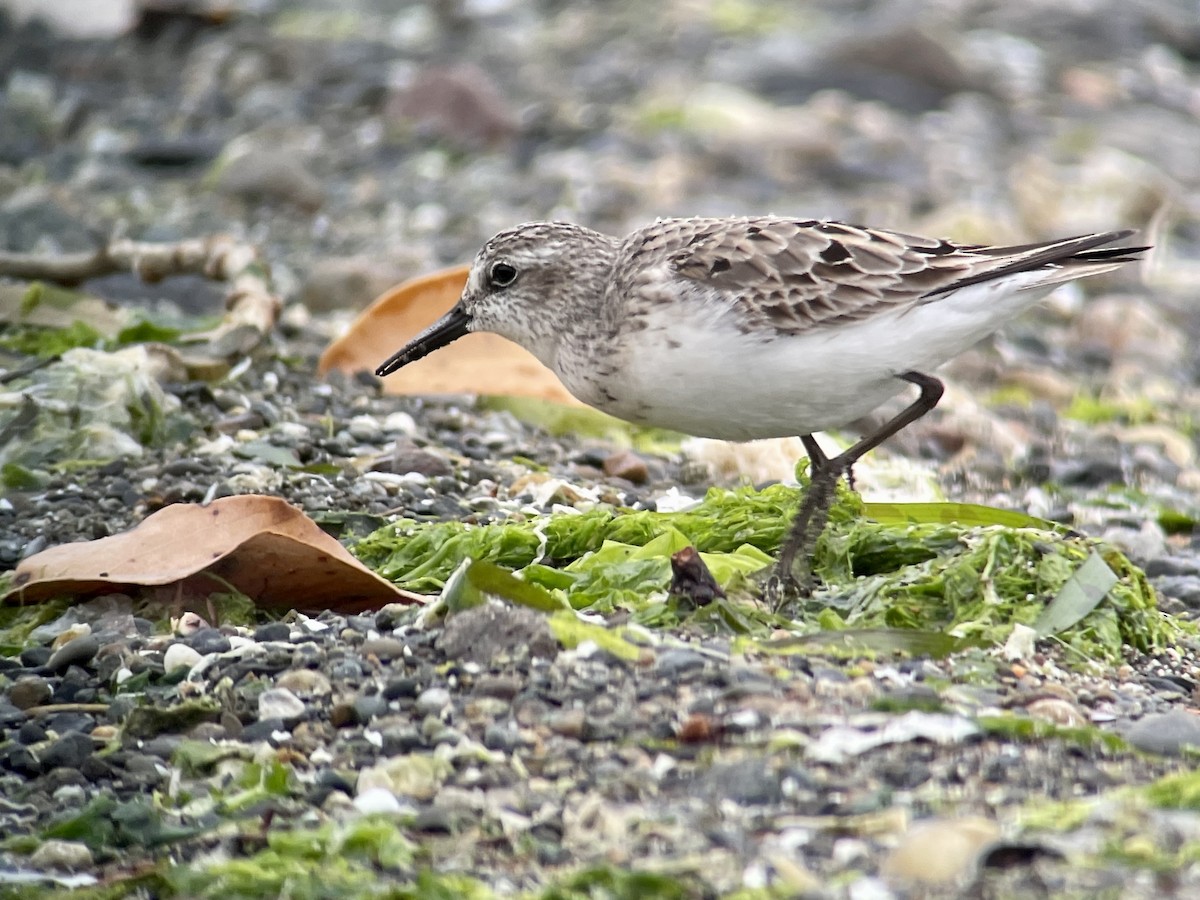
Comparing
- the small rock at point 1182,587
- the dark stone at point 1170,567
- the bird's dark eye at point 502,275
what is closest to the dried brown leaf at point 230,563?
the bird's dark eye at point 502,275

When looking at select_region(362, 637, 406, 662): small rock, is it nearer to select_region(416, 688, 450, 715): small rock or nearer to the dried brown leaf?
select_region(416, 688, 450, 715): small rock

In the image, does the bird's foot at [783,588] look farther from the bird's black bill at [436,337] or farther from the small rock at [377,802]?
the bird's black bill at [436,337]

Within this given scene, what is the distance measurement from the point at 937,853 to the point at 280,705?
6.18 feet

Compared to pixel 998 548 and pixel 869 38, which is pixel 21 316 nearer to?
pixel 998 548

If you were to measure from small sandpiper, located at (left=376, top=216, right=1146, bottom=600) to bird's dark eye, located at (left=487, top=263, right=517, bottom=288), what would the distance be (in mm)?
425

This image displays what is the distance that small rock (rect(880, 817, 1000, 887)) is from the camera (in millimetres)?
3299

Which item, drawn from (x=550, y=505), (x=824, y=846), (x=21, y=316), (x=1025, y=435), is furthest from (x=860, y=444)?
(x=21, y=316)

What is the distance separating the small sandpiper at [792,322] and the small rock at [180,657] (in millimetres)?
1558

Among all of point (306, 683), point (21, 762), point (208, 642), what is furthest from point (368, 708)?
point (21, 762)

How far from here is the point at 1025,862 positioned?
10.9 ft

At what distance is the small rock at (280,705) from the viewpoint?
4339mm

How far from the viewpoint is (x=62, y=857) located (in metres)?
3.87

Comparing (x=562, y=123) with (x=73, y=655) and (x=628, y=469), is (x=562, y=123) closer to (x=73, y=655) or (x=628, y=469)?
(x=628, y=469)

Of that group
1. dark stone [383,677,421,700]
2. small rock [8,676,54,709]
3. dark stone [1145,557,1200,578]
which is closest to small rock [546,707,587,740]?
dark stone [383,677,421,700]
